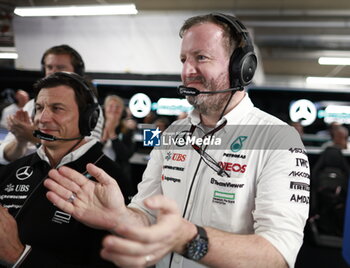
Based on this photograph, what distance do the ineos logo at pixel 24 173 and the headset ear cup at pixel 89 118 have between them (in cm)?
23

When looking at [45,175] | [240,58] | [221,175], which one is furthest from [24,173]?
[240,58]

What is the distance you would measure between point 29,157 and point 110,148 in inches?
12.2

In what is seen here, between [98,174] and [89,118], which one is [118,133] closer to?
[89,118]

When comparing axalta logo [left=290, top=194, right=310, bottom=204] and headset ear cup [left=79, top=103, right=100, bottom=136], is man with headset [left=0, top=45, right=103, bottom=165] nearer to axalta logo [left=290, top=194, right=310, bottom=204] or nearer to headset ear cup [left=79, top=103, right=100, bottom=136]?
headset ear cup [left=79, top=103, right=100, bottom=136]

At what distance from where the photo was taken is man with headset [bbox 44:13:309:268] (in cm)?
65

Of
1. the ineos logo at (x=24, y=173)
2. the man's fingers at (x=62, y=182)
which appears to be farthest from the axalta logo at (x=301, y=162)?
the ineos logo at (x=24, y=173)

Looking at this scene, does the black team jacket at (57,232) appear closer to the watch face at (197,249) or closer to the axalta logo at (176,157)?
the axalta logo at (176,157)

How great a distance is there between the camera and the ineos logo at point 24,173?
1085mm

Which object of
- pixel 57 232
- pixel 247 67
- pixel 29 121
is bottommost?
pixel 57 232

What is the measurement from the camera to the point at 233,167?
76cm

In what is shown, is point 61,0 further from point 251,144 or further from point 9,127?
point 251,144

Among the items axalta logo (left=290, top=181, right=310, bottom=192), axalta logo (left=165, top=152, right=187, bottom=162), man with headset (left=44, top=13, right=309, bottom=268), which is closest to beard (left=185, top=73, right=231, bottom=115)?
man with headset (left=44, top=13, right=309, bottom=268)

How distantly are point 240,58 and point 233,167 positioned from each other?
0.84ft

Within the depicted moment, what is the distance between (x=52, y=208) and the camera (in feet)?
3.24
